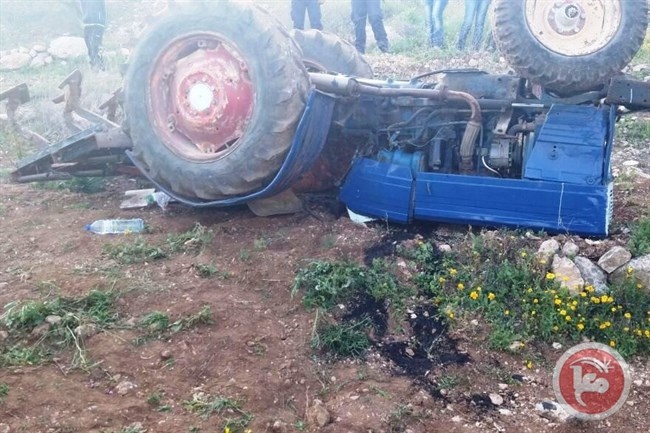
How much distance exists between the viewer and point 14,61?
10508 mm

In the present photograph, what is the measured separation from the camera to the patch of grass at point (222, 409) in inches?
106


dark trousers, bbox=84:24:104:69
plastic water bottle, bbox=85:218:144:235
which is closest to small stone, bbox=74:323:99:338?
plastic water bottle, bbox=85:218:144:235

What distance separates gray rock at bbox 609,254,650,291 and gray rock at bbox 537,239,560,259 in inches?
12.1

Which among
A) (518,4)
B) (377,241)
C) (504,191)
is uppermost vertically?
(518,4)

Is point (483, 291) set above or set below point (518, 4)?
below

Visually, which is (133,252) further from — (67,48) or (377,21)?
(67,48)

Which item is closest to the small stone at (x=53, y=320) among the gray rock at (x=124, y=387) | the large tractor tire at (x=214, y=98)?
the gray rock at (x=124, y=387)

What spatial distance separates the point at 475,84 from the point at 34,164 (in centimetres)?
318

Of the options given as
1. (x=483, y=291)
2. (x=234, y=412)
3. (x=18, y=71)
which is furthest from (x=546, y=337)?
(x=18, y=71)

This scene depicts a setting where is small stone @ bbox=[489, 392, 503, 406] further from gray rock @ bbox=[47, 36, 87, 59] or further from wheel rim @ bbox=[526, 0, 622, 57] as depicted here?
gray rock @ bbox=[47, 36, 87, 59]

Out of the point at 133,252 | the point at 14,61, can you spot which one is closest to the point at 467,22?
the point at 133,252

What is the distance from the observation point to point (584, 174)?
378 centimetres

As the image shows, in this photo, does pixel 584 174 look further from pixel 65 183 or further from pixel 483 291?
pixel 65 183

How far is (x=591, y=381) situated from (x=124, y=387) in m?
2.03
